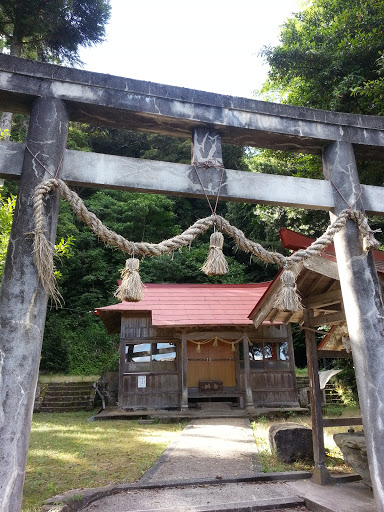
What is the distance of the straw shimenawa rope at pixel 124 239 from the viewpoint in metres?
2.88

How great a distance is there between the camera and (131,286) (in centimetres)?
309

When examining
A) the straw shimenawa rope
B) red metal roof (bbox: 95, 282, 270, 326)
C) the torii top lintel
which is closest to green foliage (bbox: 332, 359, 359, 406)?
red metal roof (bbox: 95, 282, 270, 326)

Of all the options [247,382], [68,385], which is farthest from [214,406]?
[68,385]

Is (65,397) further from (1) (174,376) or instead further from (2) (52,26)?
(2) (52,26)

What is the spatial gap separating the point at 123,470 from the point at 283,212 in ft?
35.4

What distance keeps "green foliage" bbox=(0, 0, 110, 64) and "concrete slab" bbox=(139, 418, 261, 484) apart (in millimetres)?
12758

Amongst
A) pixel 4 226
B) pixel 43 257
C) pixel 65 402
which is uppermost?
pixel 4 226

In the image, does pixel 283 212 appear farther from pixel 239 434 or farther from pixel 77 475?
pixel 77 475

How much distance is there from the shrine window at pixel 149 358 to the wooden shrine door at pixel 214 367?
69.4 inches

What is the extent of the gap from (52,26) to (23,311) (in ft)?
41.9

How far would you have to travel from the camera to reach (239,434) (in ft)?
26.5

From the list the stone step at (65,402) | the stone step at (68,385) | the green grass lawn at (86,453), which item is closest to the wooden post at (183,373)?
the green grass lawn at (86,453)

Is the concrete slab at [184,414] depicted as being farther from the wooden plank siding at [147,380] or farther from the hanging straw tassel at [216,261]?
the hanging straw tassel at [216,261]

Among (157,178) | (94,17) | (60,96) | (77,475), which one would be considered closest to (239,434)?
(77,475)
